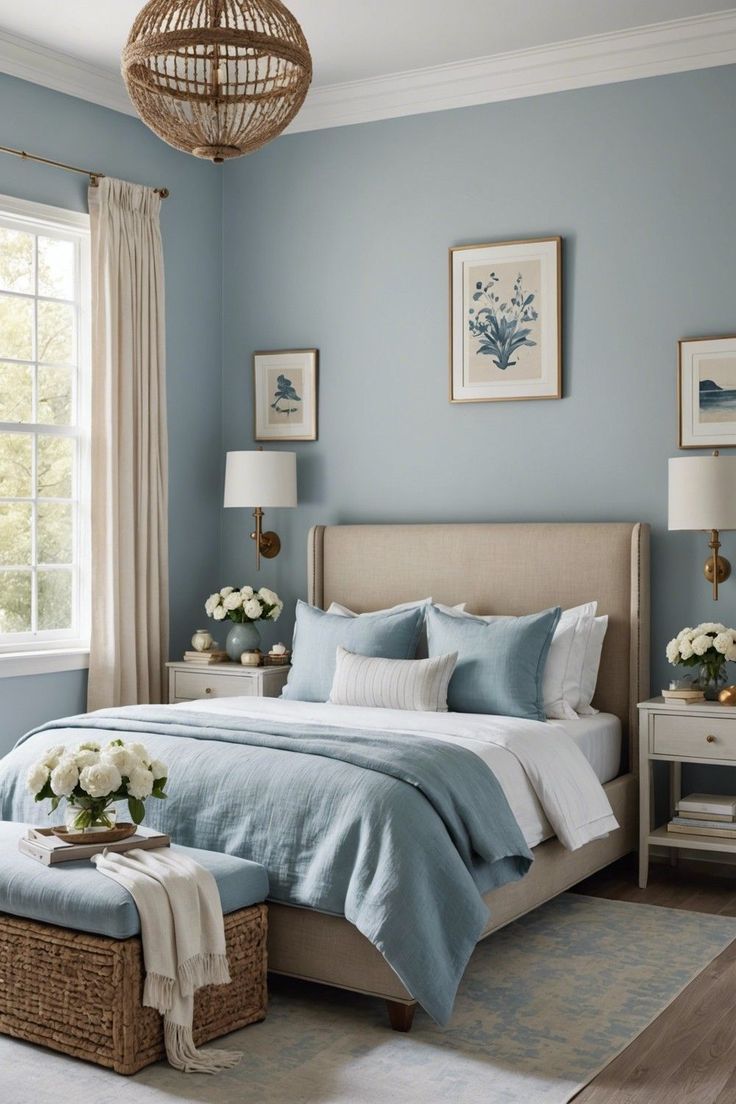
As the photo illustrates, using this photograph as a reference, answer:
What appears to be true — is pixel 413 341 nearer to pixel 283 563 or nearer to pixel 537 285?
pixel 537 285

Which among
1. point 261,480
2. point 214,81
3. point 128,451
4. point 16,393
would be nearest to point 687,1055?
point 214,81

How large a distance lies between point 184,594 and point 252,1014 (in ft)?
9.64

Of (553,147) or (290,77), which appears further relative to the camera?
(553,147)

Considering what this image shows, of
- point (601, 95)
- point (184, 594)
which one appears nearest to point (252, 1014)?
point (184, 594)

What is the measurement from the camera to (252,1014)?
328 cm

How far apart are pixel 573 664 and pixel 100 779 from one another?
2.17m

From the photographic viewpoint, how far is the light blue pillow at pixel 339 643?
16.2ft

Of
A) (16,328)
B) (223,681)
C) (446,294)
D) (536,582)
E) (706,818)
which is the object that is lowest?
(706,818)

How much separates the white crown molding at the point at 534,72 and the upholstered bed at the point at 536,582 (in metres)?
1.85

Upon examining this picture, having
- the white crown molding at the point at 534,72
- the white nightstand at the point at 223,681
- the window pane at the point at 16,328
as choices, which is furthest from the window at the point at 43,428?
the white crown molding at the point at 534,72

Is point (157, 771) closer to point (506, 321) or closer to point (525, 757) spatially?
point (525, 757)

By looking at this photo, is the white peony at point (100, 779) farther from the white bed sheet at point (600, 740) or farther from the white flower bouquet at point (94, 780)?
the white bed sheet at point (600, 740)

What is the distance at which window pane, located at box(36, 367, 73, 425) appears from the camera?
210 inches

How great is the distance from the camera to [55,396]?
5387 mm
